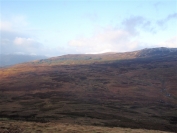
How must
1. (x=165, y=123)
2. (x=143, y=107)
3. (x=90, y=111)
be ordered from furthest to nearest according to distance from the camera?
1. (x=143, y=107)
2. (x=90, y=111)
3. (x=165, y=123)

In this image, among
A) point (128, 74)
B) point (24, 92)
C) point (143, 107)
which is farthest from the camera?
point (128, 74)

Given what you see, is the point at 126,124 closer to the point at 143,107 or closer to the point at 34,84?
the point at 143,107

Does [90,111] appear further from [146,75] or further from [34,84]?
[146,75]

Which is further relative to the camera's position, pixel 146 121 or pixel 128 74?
pixel 128 74

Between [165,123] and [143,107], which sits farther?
[143,107]

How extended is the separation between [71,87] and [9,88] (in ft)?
86.8

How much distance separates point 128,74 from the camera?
365ft

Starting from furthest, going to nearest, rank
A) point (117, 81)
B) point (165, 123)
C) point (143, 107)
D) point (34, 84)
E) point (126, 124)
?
1. point (117, 81)
2. point (34, 84)
3. point (143, 107)
4. point (165, 123)
5. point (126, 124)

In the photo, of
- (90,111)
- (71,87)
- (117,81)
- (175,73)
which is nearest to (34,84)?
(71,87)

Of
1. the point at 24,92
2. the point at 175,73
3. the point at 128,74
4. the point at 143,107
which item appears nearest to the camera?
the point at 143,107

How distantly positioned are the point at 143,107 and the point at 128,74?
57389 millimetres

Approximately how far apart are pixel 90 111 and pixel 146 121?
13.3 meters

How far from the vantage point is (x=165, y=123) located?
1549 inches

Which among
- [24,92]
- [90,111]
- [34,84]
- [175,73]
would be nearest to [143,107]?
[90,111]
